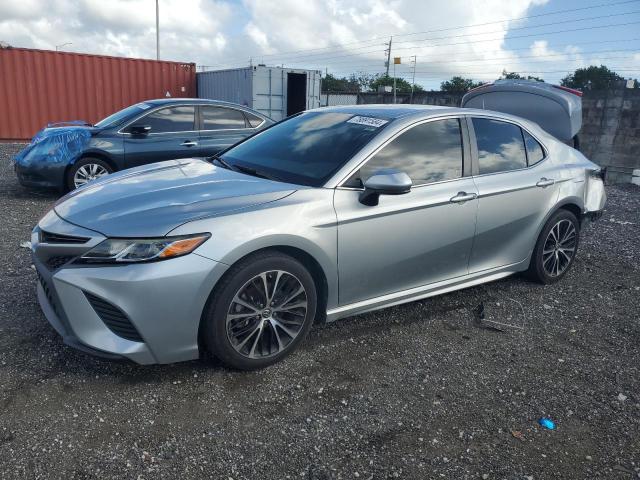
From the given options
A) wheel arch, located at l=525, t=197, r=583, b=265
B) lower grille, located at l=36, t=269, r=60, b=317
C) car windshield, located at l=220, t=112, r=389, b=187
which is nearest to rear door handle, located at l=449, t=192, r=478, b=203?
car windshield, located at l=220, t=112, r=389, b=187

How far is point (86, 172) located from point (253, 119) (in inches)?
104

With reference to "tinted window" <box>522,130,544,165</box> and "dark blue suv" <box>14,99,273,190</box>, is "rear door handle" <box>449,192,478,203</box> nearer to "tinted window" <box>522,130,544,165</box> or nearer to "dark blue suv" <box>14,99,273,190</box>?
"tinted window" <box>522,130,544,165</box>

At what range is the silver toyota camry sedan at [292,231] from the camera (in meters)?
2.73

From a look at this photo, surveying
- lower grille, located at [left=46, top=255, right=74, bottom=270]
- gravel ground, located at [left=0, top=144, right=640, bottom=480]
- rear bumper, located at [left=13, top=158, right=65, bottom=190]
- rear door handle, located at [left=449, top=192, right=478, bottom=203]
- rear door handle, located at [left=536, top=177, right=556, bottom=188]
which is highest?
rear door handle, located at [left=536, top=177, right=556, bottom=188]

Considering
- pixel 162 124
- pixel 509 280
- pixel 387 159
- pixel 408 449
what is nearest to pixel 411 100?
pixel 162 124

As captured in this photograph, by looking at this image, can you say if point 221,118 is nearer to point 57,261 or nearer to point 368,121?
point 368,121

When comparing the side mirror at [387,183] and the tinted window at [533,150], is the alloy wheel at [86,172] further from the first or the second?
the tinted window at [533,150]

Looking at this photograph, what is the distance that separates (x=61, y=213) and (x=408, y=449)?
7.91 feet

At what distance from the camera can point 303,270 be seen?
3.13 meters

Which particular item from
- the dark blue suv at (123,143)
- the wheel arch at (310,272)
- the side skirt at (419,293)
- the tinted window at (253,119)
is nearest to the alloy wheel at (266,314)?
the wheel arch at (310,272)

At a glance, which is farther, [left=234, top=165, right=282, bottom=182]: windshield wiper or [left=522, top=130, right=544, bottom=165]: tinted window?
[left=522, top=130, right=544, bottom=165]: tinted window

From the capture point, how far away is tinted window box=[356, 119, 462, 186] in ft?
11.5

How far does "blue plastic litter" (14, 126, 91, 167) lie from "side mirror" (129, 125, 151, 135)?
61 cm

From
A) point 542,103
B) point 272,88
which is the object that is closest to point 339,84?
point 272,88
